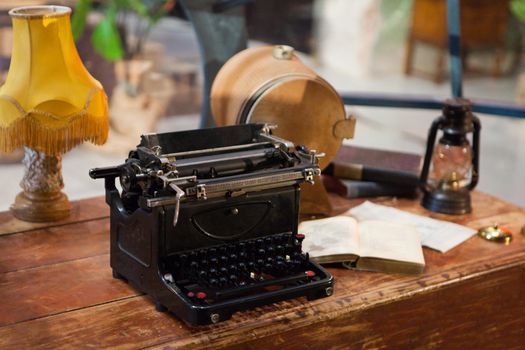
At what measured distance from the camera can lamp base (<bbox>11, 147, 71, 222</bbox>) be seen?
2.44 m

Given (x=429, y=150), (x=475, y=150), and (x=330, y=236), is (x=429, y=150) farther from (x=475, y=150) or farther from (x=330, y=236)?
(x=330, y=236)

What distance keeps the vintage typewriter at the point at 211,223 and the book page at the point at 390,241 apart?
0.77 ft

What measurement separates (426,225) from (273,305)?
74cm

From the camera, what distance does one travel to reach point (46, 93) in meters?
2.31

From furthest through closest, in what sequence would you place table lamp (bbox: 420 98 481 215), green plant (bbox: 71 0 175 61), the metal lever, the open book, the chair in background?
the chair in background < green plant (bbox: 71 0 175 61) < table lamp (bbox: 420 98 481 215) < the open book < the metal lever

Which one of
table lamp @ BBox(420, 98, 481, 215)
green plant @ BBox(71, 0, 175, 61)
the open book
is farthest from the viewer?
green plant @ BBox(71, 0, 175, 61)

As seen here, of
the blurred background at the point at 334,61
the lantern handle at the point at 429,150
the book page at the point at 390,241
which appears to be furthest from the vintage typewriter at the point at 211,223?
the blurred background at the point at 334,61

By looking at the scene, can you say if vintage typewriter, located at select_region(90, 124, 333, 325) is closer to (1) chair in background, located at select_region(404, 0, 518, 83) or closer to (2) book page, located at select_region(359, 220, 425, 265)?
(2) book page, located at select_region(359, 220, 425, 265)

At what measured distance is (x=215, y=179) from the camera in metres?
1.98

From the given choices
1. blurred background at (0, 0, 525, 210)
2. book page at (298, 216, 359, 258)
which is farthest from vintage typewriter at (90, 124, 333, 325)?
blurred background at (0, 0, 525, 210)

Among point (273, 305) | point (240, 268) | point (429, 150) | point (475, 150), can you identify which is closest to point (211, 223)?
point (240, 268)

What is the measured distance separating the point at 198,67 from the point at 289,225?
16.9 feet

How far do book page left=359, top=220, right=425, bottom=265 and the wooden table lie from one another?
0.18 feet

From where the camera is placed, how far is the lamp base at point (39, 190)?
244 centimetres
